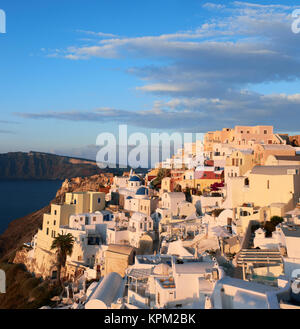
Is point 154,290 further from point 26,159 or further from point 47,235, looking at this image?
point 26,159

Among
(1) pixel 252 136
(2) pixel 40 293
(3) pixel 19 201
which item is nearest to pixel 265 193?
(2) pixel 40 293

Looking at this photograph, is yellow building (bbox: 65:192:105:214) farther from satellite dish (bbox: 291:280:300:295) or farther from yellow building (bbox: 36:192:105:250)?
satellite dish (bbox: 291:280:300:295)

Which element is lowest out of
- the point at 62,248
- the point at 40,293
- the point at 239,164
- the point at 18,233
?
the point at 40,293

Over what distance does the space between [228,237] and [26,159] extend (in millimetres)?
161650

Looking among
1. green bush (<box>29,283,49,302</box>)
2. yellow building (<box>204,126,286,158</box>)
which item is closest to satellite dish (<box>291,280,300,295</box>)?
green bush (<box>29,283,49,302</box>)

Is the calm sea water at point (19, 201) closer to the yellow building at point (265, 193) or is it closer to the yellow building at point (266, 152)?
the yellow building at point (266, 152)

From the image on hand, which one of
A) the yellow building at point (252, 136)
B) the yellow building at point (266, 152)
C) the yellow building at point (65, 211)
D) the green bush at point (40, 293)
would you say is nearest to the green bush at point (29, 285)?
the green bush at point (40, 293)

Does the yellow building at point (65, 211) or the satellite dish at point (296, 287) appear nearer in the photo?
the satellite dish at point (296, 287)

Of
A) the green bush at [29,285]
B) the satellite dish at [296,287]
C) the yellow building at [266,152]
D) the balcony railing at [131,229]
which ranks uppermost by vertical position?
the yellow building at [266,152]

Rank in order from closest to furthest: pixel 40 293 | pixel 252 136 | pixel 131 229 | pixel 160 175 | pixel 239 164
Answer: pixel 40 293, pixel 131 229, pixel 239 164, pixel 160 175, pixel 252 136

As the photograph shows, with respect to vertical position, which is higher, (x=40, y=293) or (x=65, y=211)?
(x=65, y=211)

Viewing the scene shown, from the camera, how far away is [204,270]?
13680 mm

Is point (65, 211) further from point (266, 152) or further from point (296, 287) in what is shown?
point (296, 287)
